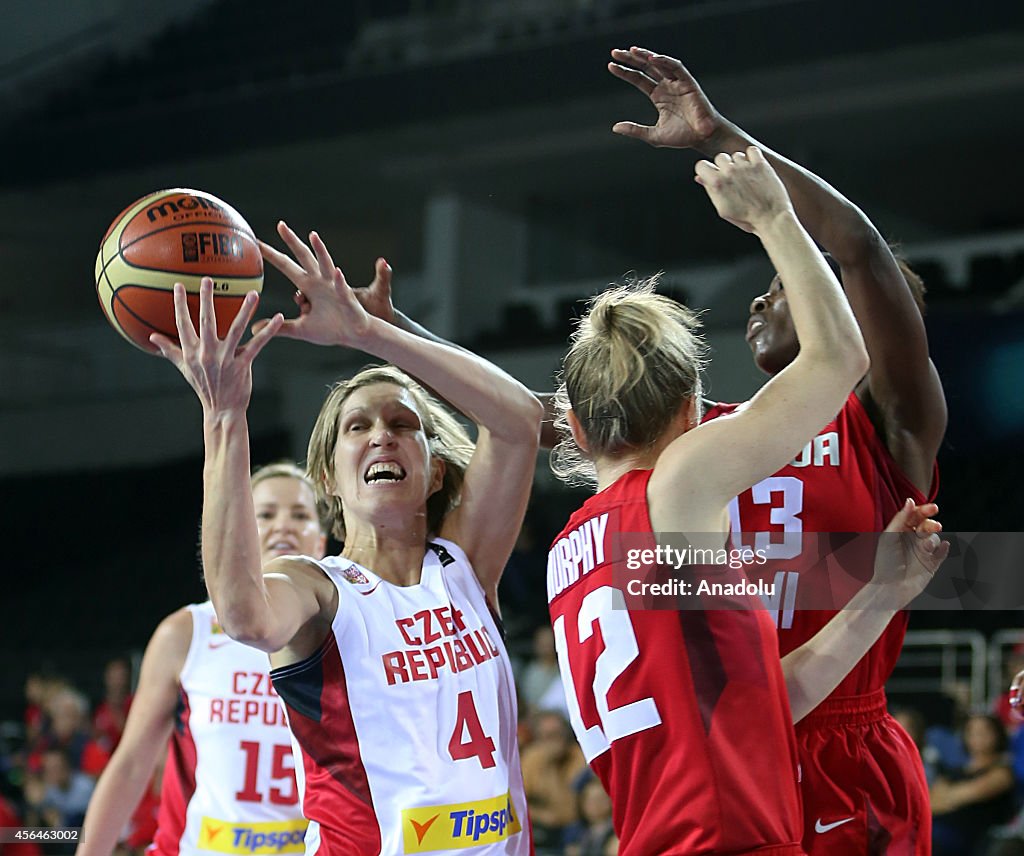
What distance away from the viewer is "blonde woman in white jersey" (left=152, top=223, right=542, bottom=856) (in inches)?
93.0

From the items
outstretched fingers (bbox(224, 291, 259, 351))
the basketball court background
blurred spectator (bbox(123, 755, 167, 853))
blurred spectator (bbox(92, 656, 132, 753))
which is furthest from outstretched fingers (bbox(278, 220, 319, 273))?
the basketball court background

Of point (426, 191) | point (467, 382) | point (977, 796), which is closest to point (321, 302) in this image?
point (467, 382)

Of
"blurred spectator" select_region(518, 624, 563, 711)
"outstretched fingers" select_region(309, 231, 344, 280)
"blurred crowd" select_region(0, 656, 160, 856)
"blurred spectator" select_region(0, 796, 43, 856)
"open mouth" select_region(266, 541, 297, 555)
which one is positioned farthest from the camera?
"blurred crowd" select_region(0, 656, 160, 856)

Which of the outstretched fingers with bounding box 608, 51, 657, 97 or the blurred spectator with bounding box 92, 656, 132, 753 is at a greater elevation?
the outstretched fingers with bounding box 608, 51, 657, 97

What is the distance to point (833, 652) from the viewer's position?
2555 mm

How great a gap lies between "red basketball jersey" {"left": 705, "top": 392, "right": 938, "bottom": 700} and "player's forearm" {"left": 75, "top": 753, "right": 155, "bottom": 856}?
2.14 meters

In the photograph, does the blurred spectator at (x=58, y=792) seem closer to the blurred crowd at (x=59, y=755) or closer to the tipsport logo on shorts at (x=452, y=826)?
the blurred crowd at (x=59, y=755)

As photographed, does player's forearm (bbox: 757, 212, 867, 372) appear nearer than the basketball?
Yes

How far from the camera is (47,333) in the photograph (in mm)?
17312

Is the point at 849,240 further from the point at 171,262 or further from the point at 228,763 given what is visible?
the point at 228,763

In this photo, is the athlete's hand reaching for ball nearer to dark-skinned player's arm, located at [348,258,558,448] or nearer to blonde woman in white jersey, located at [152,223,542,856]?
blonde woman in white jersey, located at [152,223,542,856]

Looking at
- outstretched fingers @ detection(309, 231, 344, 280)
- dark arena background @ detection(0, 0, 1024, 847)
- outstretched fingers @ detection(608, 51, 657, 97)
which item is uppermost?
dark arena background @ detection(0, 0, 1024, 847)

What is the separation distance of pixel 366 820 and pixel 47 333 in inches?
627

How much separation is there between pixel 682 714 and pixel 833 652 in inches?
23.9
